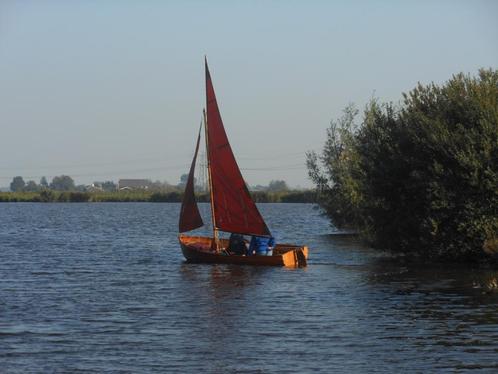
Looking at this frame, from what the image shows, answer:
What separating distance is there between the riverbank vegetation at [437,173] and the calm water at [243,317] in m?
1.51

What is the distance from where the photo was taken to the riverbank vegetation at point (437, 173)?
36.8 meters

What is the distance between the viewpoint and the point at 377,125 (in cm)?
4181

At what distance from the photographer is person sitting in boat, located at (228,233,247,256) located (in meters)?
41.4

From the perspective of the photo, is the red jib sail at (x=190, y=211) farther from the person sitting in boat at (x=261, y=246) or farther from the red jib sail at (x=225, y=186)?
the person sitting in boat at (x=261, y=246)

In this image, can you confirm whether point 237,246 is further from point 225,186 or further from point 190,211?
point 190,211

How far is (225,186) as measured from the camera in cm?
4319

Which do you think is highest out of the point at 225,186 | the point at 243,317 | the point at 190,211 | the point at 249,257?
the point at 225,186

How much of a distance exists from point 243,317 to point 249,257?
45.5 ft

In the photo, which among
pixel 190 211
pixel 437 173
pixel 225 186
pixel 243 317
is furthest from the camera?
pixel 190 211

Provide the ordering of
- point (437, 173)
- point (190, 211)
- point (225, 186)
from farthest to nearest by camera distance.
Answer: point (190, 211)
point (225, 186)
point (437, 173)

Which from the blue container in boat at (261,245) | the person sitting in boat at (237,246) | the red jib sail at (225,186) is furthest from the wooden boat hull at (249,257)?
the red jib sail at (225,186)

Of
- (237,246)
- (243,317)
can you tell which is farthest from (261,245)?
(243,317)

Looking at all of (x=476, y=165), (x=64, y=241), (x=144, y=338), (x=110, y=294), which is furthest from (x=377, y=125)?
(x=64, y=241)

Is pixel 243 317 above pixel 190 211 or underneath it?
underneath
